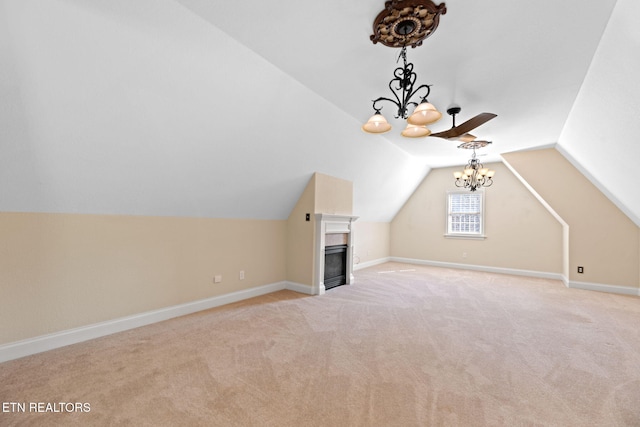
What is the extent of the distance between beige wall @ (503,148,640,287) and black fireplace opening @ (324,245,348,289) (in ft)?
13.5

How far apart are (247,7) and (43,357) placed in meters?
3.39

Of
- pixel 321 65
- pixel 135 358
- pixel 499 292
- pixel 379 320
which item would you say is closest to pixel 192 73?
pixel 321 65

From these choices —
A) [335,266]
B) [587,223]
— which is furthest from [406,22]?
[587,223]

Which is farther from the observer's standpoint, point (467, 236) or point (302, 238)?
point (467, 236)

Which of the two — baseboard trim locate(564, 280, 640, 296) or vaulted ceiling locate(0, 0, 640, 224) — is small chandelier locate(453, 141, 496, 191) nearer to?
vaulted ceiling locate(0, 0, 640, 224)

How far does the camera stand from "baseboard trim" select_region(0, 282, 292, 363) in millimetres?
2430

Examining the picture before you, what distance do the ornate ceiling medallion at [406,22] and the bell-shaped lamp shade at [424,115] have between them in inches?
20.6

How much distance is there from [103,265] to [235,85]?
2.32m

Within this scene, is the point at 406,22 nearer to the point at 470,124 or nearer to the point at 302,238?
the point at 470,124

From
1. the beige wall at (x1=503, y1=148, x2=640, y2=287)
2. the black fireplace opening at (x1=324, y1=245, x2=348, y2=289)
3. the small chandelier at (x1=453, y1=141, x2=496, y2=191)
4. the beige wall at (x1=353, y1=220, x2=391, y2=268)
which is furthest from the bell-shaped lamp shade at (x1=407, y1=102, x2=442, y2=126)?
the beige wall at (x1=353, y1=220, x2=391, y2=268)

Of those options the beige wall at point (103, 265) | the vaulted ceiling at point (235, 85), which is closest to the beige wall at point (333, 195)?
the vaulted ceiling at point (235, 85)

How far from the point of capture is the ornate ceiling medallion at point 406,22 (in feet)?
6.40

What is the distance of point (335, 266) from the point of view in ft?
17.2

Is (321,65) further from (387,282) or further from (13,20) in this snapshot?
(387,282)
